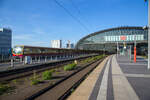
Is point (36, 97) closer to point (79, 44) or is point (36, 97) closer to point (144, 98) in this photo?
point (144, 98)

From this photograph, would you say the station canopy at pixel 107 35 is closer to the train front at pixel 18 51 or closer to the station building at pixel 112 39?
the station building at pixel 112 39

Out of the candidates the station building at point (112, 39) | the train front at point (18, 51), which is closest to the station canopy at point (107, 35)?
the station building at point (112, 39)

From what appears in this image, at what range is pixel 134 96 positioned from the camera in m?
5.32

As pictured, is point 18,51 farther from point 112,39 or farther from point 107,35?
point 107,35

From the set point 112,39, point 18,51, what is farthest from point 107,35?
point 18,51

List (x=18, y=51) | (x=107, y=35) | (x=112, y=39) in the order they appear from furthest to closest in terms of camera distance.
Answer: (x=107, y=35) → (x=112, y=39) → (x=18, y=51)

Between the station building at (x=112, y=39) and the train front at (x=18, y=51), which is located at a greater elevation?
the station building at (x=112, y=39)

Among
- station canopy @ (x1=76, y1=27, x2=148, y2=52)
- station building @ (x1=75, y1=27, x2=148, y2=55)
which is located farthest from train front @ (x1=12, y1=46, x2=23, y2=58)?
station canopy @ (x1=76, y1=27, x2=148, y2=52)

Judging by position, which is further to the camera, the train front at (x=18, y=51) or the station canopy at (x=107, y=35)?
the station canopy at (x=107, y=35)

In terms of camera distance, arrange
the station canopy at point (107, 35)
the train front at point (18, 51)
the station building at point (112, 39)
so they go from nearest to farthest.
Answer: the train front at point (18, 51)
the station building at point (112, 39)
the station canopy at point (107, 35)

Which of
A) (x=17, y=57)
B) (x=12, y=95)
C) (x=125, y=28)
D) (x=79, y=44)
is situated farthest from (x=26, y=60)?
(x=79, y=44)

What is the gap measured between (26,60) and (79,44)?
92.8m

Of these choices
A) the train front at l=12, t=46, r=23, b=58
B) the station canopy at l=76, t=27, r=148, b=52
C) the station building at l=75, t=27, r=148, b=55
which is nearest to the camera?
the train front at l=12, t=46, r=23, b=58

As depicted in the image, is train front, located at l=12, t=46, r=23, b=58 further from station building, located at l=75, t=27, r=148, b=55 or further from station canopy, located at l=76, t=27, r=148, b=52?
station canopy, located at l=76, t=27, r=148, b=52
